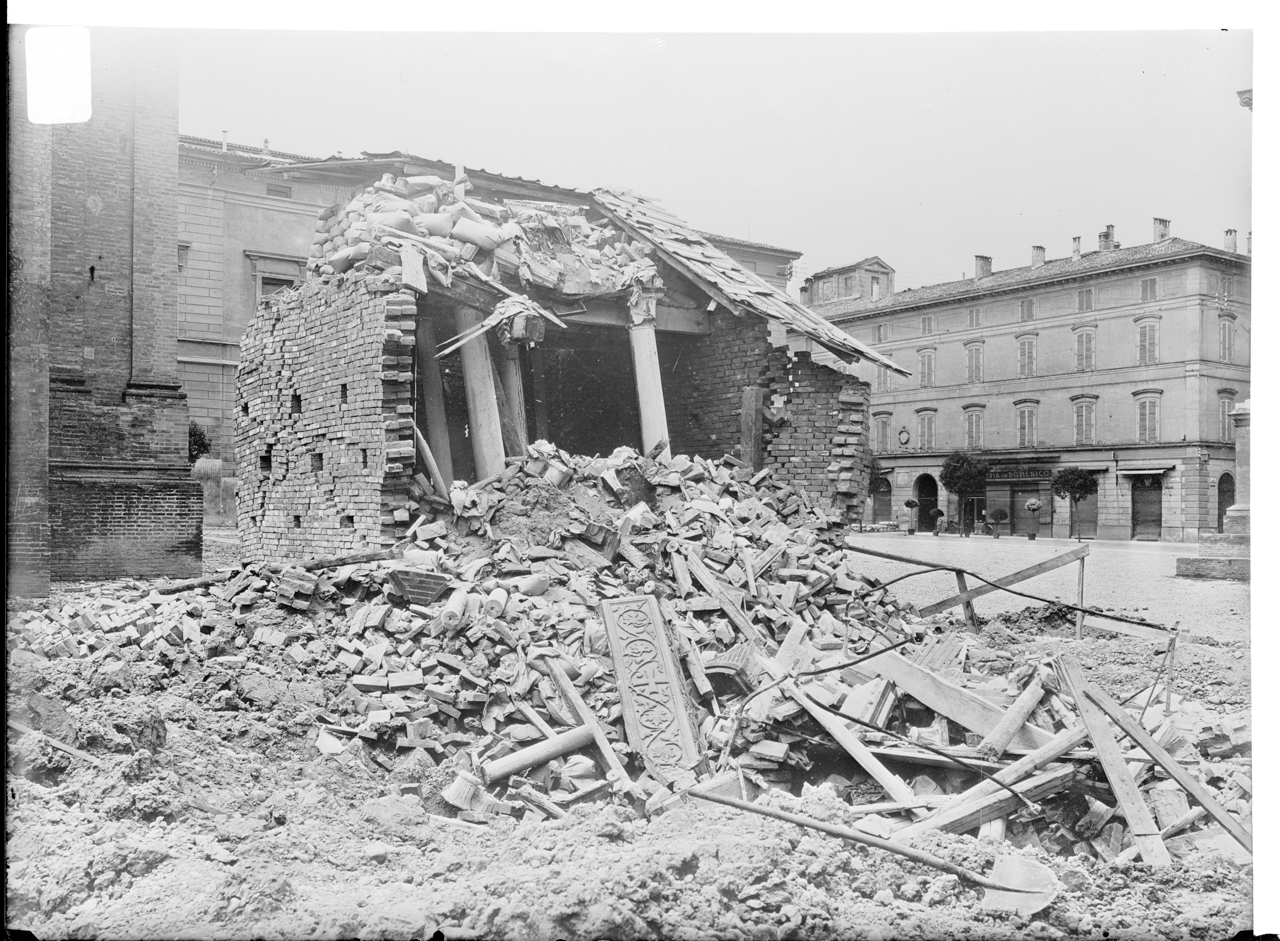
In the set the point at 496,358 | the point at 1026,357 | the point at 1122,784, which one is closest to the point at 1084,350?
the point at 1026,357

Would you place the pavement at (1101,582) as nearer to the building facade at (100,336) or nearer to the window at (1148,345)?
the window at (1148,345)

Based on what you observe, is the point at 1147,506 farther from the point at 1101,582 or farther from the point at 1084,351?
the point at 1084,351

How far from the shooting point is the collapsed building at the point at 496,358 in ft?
19.8

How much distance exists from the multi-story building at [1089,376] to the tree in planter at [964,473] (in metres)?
0.04

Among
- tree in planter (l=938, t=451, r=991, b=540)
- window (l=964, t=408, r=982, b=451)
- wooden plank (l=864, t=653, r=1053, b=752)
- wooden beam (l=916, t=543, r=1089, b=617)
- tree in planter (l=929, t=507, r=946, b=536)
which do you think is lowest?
wooden plank (l=864, t=653, r=1053, b=752)

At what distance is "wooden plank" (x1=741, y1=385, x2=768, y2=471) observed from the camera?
7371 millimetres

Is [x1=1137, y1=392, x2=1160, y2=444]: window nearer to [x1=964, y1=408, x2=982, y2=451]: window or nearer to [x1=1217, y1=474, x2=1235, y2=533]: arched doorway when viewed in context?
[x1=1217, y1=474, x2=1235, y2=533]: arched doorway

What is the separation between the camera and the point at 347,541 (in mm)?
6180

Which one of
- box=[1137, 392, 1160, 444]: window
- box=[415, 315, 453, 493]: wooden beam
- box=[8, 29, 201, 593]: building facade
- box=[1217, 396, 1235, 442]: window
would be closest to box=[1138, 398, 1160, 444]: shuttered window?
box=[1137, 392, 1160, 444]: window

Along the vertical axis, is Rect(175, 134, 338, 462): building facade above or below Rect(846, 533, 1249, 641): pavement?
above

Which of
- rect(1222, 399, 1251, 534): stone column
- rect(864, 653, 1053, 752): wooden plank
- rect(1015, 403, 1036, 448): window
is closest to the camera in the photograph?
rect(864, 653, 1053, 752): wooden plank

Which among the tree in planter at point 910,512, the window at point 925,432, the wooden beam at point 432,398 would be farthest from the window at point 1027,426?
the wooden beam at point 432,398

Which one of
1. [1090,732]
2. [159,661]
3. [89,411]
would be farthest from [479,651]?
[1090,732]

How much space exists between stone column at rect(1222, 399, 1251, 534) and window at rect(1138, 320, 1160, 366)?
621mm
